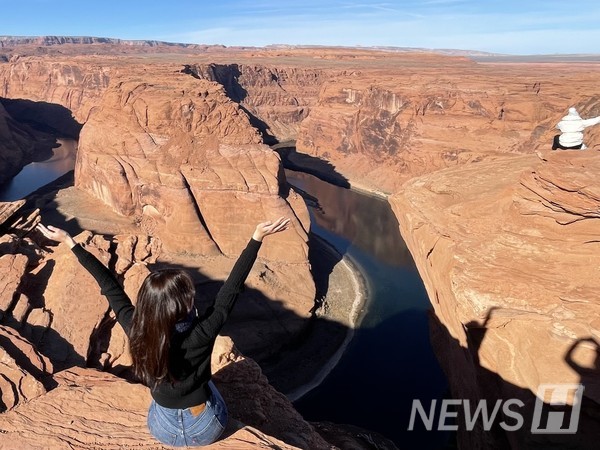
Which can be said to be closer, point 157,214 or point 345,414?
point 345,414

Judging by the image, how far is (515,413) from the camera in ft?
40.3

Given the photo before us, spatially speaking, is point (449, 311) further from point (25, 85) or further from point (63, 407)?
point (25, 85)

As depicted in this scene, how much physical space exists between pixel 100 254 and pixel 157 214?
2184 centimetres

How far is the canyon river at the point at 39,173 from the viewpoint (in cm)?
6192

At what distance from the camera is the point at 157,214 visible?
117 feet

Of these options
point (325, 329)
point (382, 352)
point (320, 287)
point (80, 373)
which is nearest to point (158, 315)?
point (80, 373)

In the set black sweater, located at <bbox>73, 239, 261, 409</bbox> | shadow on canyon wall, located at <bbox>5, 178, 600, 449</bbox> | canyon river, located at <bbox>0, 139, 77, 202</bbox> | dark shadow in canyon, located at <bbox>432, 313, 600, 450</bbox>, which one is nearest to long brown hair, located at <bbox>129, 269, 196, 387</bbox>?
black sweater, located at <bbox>73, 239, 261, 409</bbox>

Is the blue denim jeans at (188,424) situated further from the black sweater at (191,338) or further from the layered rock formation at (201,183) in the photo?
the layered rock formation at (201,183)

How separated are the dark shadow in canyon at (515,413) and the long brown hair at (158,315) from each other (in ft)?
34.3

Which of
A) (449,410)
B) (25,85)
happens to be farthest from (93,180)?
(25,85)

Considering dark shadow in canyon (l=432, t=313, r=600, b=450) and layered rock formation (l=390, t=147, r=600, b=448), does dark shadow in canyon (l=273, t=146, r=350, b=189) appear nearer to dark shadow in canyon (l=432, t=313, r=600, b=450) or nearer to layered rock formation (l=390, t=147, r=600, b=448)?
dark shadow in canyon (l=432, t=313, r=600, b=450)

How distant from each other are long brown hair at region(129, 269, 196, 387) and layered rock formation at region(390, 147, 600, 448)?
32.9 feet

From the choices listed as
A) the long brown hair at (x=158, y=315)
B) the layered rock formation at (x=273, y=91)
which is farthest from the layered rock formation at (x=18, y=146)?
the long brown hair at (x=158, y=315)

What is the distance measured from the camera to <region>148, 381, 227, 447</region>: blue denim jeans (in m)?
A: 5.01
